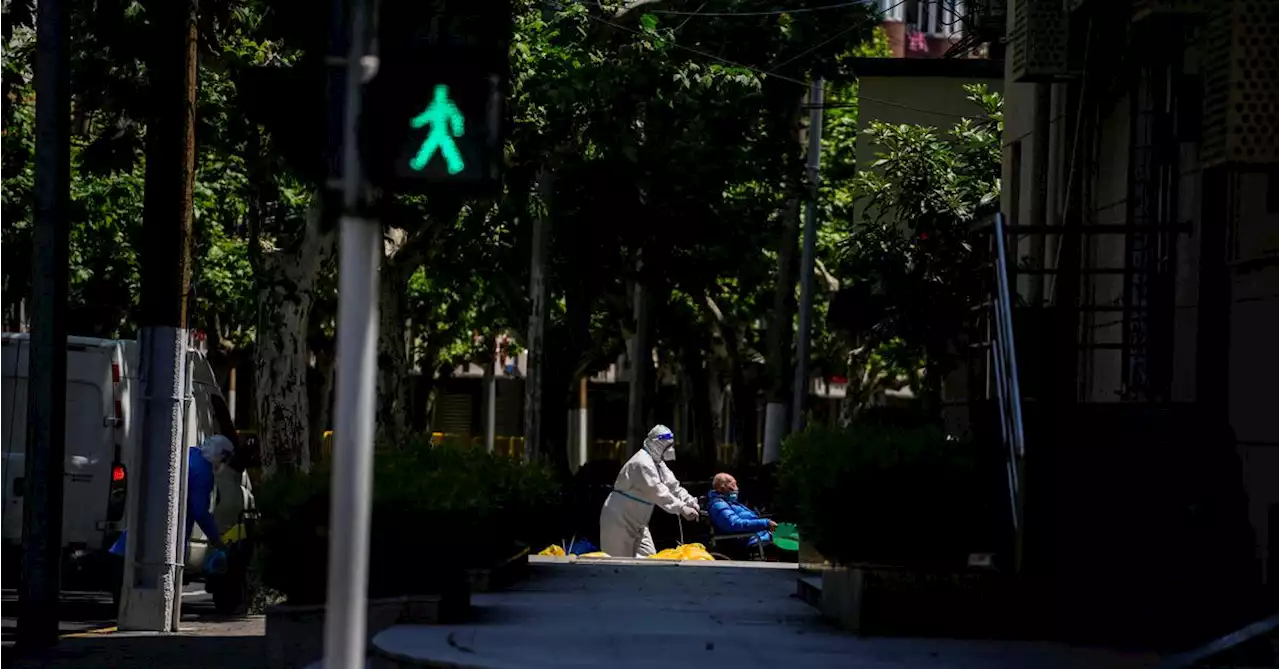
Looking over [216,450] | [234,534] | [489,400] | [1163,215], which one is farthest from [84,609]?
[489,400]

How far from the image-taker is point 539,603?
15086mm

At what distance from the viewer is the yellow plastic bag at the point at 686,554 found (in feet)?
72.5

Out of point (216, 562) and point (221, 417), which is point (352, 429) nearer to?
point (216, 562)

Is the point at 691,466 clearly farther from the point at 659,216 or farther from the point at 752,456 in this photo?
the point at 752,456

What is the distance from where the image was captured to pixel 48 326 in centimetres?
1609

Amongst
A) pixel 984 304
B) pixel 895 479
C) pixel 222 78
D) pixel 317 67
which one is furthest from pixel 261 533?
pixel 222 78

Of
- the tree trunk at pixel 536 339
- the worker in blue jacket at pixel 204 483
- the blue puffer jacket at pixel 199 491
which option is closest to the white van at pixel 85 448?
the worker in blue jacket at pixel 204 483

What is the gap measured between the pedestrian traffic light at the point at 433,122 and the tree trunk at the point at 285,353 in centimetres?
1886

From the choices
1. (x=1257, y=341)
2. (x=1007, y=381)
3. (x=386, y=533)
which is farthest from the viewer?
(x=1257, y=341)

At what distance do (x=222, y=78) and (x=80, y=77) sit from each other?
3969 millimetres

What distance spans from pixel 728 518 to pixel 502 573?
836cm

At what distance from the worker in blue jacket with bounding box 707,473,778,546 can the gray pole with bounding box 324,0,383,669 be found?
57.2ft

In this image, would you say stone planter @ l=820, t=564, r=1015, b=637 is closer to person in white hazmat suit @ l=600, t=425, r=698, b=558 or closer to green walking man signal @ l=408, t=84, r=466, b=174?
green walking man signal @ l=408, t=84, r=466, b=174

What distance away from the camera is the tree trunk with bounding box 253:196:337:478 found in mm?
26141
